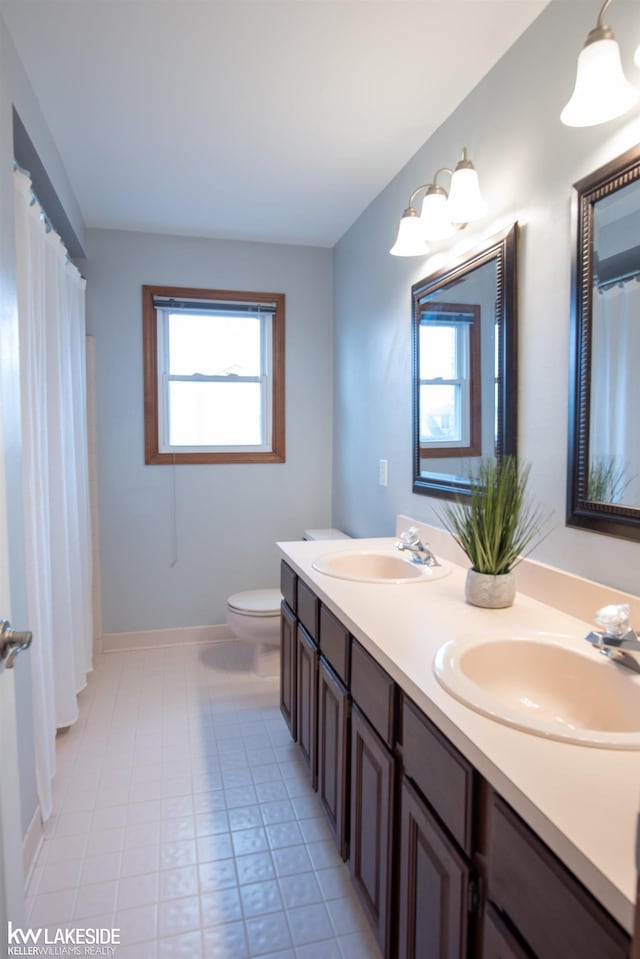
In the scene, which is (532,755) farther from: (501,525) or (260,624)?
(260,624)

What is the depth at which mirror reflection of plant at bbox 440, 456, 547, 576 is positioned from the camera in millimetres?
1415

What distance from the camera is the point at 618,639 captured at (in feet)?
3.31

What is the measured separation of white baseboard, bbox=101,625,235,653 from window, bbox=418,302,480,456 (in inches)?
74.2

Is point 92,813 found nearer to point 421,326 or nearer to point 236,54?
point 421,326

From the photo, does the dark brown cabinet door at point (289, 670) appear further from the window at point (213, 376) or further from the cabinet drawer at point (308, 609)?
the window at point (213, 376)

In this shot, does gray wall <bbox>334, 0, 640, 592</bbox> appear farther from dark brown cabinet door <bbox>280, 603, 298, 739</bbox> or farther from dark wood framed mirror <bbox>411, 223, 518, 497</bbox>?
dark brown cabinet door <bbox>280, 603, 298, 739</bbox>

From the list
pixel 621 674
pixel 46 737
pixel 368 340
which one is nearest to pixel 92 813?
pixel 46 737

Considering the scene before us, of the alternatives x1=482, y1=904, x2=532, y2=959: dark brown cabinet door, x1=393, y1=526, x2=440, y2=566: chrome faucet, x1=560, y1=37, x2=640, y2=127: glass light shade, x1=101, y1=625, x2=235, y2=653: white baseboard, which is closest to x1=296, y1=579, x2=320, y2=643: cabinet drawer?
x1=393, y1=526, x2=440, y2=566: chrome faucet

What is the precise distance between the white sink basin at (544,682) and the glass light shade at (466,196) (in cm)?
125

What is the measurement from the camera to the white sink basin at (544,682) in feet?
3.15

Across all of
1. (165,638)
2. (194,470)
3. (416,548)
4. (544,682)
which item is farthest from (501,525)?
(165,638)

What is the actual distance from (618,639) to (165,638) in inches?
109

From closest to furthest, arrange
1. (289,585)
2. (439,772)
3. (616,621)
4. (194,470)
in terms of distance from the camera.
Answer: (439,772) → (616,621) → (289,585) → (194,470)

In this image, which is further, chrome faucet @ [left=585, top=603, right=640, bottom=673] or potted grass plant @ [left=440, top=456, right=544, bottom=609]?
potted grass plant @ [left=440, top=456, right=544, bottom=609]
